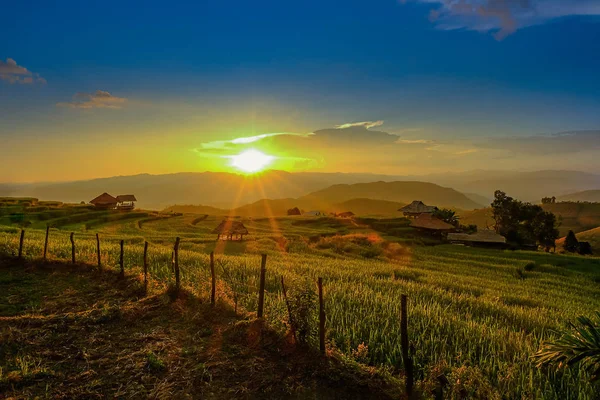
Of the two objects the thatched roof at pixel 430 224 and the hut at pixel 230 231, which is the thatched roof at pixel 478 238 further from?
the hut at pixel 230 231

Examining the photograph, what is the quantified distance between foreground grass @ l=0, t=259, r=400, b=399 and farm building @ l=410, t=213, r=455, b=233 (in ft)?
199

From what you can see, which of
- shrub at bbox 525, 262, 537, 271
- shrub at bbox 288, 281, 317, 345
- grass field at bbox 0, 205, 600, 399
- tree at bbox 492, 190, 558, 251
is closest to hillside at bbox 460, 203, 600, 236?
tree at bbox 492, 190, 558, 251

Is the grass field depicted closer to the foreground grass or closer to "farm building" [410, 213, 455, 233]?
the foreground grass

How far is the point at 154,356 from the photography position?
8.09m

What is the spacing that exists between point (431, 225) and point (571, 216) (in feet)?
433

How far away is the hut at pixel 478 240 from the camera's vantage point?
59.7 m

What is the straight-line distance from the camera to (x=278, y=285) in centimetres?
1599

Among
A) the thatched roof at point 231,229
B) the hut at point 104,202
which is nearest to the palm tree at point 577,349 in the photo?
the thatched roof at point 231,229

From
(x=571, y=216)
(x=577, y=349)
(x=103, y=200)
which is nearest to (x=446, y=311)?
(x=577, y=349)

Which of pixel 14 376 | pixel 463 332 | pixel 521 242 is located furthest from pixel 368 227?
pixel 14 376

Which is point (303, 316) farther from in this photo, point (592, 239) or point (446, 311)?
point (592, 239)

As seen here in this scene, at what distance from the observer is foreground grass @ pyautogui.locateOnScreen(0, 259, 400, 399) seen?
699 centimetres

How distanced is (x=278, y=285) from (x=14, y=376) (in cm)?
1029

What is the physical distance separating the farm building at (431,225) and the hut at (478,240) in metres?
2.47
